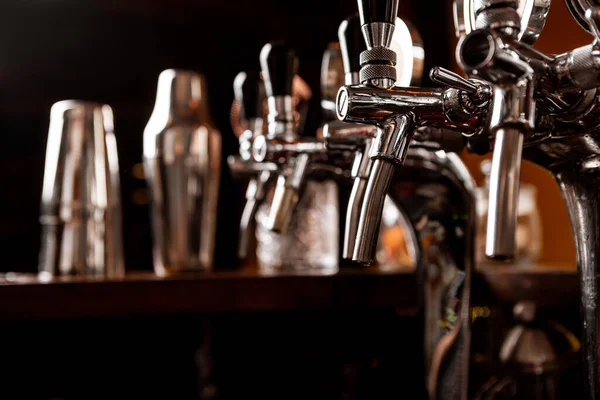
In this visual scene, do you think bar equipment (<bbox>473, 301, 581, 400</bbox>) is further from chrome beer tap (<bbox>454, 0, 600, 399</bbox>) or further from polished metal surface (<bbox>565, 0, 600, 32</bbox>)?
polished metal surface (<bbox>565, 0, 600, 32</bbox>)

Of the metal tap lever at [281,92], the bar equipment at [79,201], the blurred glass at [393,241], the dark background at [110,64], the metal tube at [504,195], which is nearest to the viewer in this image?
the metal tube at [504,195]

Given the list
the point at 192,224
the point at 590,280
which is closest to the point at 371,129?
the point at 590,280

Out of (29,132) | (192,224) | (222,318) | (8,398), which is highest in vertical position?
(29,132)

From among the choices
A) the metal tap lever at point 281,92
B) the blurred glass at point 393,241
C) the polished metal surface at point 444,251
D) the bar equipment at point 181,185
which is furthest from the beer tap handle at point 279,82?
the blurred glass at point 393,241

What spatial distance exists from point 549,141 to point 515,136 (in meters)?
0.13

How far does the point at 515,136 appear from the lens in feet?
0.93

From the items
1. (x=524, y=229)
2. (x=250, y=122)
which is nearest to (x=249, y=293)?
(x=250, y=122)

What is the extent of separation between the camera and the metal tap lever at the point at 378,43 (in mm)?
356

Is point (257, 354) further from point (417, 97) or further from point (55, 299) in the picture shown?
point (417, 97)

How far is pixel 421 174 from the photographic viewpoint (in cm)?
65

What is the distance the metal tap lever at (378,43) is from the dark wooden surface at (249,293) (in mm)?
458

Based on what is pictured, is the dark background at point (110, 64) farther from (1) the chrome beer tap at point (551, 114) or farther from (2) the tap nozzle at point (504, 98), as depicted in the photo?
(2) the tap nozzle at point (504, 98)

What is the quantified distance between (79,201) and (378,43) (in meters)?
0.67

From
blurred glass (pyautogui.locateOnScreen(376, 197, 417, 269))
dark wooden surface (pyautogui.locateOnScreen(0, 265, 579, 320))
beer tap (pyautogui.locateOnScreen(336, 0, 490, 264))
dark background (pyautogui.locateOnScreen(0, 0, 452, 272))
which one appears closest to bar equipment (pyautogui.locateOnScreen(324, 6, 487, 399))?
beer tap (pyautogui.locateOnScreen(336, 0, 490, 264))
